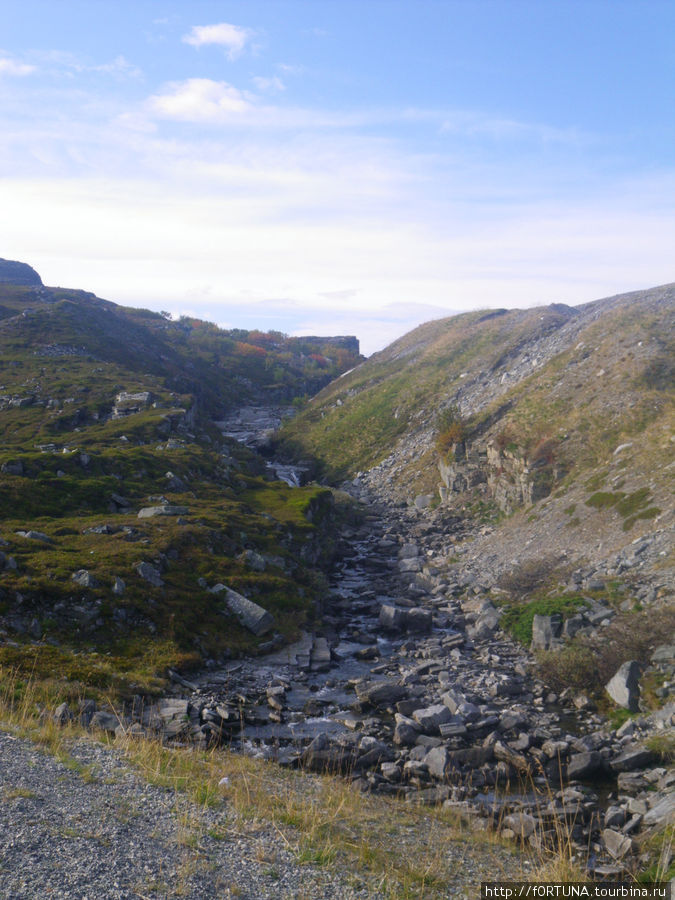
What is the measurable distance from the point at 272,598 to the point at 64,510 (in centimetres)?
1535

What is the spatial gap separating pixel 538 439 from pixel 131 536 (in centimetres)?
3182

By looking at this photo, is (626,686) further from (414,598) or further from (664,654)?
(414,598)

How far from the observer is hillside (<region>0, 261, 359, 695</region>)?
77.2ft

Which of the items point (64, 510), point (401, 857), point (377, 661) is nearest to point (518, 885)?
point (401, 857)

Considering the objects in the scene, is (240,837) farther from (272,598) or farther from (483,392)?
(483,392)

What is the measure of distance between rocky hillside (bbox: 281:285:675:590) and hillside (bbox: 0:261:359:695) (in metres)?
12.7

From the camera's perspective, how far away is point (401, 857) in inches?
436

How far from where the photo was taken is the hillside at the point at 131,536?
77.2 ft

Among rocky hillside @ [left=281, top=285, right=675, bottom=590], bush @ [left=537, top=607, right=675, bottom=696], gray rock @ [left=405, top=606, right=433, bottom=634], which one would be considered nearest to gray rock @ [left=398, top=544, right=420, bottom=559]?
rocky hillside @ [left=281, top=285, right=675, bottom=590]

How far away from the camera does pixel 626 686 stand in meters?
20.4

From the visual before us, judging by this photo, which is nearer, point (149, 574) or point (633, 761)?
point (633, 761)

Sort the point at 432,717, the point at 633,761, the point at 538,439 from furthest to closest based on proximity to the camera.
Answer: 1. the point at 538,439
2. the point at 432,717
3. the point at 633,761

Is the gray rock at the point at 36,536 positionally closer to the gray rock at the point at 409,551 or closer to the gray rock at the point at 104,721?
the gray rock at the point at 104,721

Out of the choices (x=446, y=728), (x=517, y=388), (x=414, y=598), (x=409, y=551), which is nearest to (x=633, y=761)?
(x=446, y=728)
